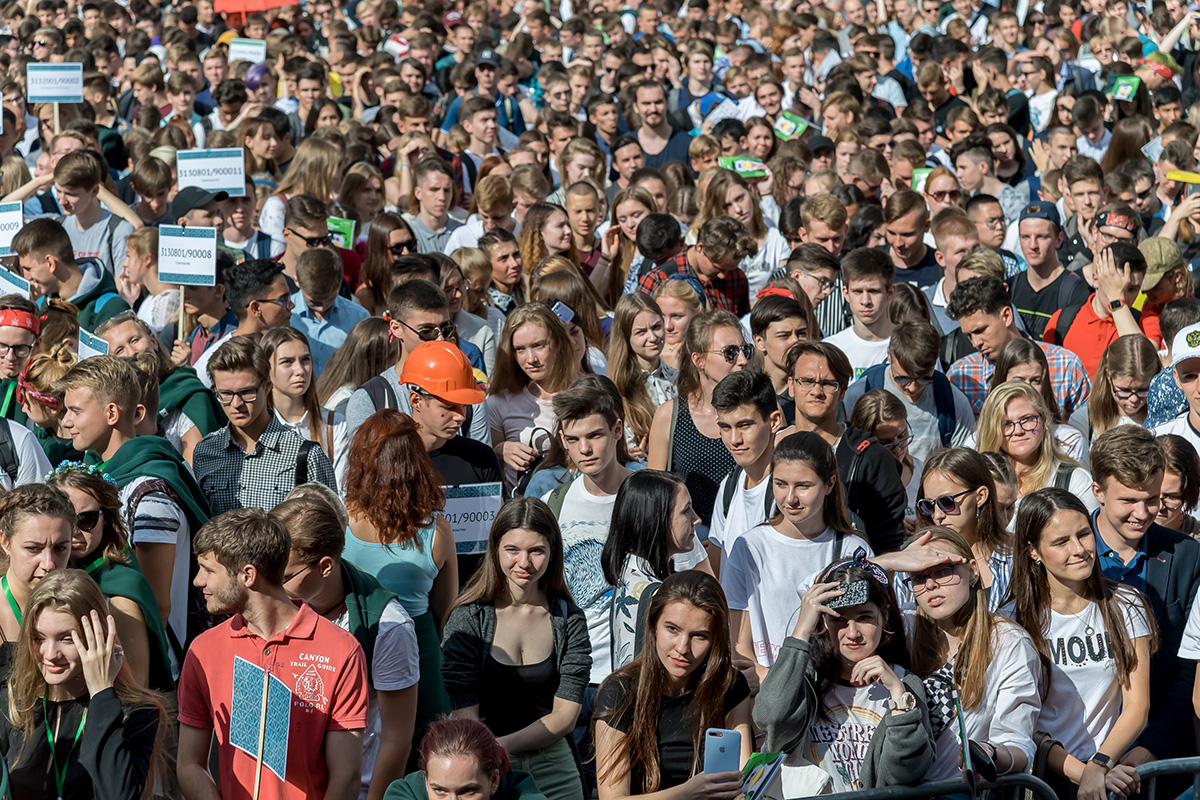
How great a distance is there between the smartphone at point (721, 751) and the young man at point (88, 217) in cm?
635

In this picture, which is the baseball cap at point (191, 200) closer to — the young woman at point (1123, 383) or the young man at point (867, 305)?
the young man at point (867, 305)

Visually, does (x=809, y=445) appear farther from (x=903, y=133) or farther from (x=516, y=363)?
(x=903, y=133)

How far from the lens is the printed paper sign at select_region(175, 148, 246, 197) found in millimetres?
8883

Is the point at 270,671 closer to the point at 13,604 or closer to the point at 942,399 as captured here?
the point at 13,604

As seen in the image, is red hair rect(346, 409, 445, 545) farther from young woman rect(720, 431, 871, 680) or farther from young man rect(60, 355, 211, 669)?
young woman rect(720, 431, 871, 680)

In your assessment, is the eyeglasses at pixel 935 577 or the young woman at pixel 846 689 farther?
the eyeglasses at pixel 935 577

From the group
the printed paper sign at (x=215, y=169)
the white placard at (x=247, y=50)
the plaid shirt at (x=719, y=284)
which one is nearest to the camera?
the plaid shirt at (x=719, y=284)

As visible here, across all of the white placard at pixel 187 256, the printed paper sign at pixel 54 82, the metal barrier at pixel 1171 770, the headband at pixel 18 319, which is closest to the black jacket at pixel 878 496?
the metal barrier at pixel 1171 770

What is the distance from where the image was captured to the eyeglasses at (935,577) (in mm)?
4734


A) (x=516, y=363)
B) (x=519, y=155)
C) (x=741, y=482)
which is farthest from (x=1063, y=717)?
(x=519, y=155)

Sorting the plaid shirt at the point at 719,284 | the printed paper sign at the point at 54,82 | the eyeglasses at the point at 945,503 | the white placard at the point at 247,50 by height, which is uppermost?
the white placard at the point at 247,50

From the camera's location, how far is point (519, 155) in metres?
11.2

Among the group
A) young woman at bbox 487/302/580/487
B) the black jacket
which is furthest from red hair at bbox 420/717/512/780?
young woman at bbox 487/302/580/487

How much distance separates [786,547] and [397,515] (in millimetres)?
1392
